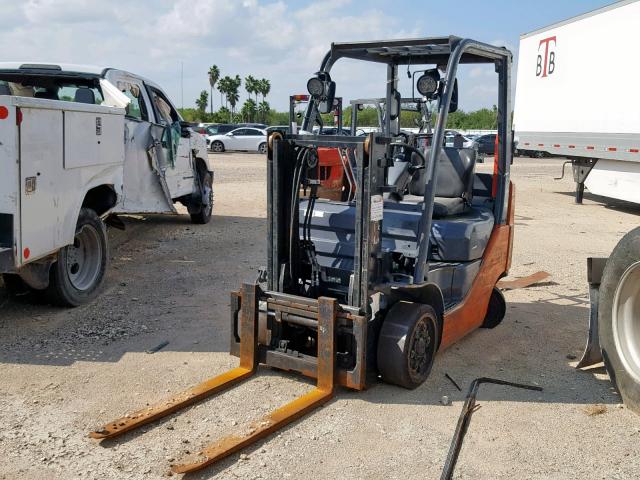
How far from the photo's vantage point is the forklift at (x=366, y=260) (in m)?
4.50

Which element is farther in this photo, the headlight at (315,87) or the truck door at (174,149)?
the truck door at (174,149)

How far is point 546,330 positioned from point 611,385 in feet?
4.58

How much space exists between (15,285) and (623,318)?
524 centimetres

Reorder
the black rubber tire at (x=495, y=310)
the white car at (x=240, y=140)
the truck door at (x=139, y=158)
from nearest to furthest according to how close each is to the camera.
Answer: the black rubber tire at (x=495, y=310)
the truck door at (x=139, y=158)
the white car at (x=240, y=140)

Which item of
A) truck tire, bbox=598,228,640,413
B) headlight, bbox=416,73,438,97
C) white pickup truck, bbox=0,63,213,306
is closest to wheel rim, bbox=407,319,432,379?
truck tire, bbox=598,228,640,413

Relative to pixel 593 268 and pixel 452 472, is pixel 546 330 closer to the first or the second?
pixel 593 268

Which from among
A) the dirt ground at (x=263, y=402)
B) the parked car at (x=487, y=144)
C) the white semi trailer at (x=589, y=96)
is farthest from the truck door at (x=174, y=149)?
the parked car at (x=487, y=144)

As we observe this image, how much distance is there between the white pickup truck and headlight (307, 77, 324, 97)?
220 centimetres

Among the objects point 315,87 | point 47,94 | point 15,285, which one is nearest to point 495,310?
point 315,87

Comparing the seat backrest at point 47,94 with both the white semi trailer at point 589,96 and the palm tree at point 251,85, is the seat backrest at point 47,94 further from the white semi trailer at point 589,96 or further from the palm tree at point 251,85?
the palm tree at point 251,85

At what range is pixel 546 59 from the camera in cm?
1554

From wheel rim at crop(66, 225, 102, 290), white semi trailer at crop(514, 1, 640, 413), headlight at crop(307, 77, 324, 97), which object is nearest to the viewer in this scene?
headlight at crop(307, 77, 324, 97)

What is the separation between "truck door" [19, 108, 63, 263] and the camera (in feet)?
17.9

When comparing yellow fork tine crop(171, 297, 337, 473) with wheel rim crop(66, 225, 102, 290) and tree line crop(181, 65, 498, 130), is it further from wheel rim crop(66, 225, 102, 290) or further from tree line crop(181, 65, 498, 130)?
tree line crop(181, 65, 498, 130)
